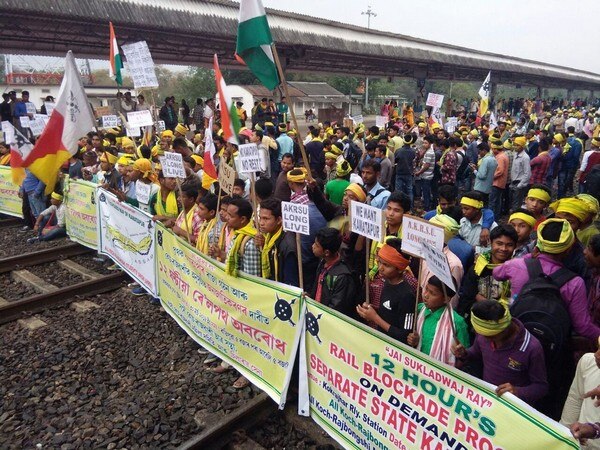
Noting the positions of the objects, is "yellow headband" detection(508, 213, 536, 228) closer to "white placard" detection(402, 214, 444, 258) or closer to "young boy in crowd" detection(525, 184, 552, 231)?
"young boy in crowd" detection(525, 184, 552, 231)

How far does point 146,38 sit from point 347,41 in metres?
7.72

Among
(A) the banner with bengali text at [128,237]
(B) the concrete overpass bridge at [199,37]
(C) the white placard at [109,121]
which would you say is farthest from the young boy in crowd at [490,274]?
(B) the concrete overpass bridge at [199,37]

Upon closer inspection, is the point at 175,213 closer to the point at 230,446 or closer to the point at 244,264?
the point at 244,264

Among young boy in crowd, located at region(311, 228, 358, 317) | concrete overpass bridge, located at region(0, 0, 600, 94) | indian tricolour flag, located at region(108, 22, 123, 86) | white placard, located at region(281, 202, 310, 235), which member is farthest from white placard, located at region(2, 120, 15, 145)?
young boy in crowd, located at region(311, 228, 358, 317)

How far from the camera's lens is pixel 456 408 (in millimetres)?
2750

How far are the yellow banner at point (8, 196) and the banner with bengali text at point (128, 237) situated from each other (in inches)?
139

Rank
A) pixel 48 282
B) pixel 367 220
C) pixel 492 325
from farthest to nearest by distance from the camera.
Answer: pixel 48 282
pixel 367 220
pixel 492 325

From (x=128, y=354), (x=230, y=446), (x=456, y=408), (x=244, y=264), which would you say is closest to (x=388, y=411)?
(x=456, y=408)

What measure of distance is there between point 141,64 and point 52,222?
353 centimetres

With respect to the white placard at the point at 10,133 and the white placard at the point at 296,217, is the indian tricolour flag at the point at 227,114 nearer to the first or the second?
the white placard at the point at 296,217

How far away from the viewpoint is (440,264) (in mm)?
2740

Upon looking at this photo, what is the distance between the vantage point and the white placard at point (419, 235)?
2.88 m

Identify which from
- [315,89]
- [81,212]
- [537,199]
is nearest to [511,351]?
[537,199]

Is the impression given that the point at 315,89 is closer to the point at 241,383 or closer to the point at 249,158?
the point at 249,158
